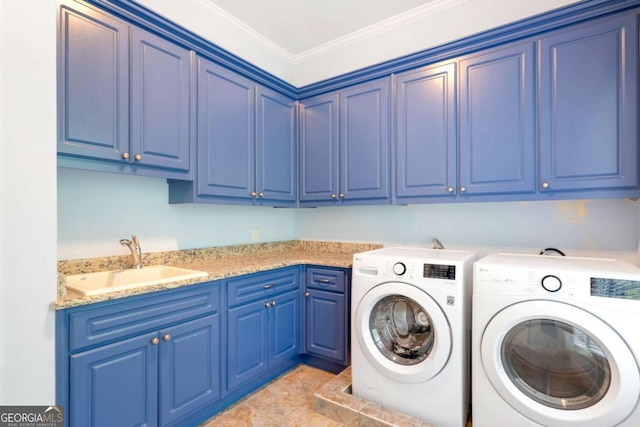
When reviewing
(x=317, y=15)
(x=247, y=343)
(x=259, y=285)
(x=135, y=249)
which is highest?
(x=317, y=15)

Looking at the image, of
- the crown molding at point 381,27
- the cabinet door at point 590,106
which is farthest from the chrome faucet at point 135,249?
the cabinet door at point 590,106

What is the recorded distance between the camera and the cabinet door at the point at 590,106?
1625 mm

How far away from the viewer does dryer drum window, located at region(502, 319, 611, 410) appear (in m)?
1.33

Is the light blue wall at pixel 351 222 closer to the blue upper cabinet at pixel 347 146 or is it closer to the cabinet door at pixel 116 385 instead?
the blue upper cabinet at pixel 347 146

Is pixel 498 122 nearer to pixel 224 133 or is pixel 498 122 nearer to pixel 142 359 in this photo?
pixel 224 133

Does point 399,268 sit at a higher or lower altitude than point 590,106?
lower

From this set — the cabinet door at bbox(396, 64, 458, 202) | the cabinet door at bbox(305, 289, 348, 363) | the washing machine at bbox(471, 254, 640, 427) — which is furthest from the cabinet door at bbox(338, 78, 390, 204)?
the washing machine at bbox(471, 254, 640, 427)

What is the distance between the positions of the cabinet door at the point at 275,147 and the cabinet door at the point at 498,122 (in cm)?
141

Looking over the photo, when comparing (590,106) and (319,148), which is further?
(319,148)

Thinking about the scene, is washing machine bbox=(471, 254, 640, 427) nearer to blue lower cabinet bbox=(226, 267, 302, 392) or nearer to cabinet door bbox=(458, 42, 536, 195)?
cabinet door bbox=(458, 42, 536, 195)

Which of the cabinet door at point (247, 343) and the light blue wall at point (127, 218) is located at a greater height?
the light blue wall at point (127, 218)

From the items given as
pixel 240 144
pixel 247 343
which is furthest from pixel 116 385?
pixel 240 144

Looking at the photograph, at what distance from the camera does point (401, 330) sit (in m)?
1.86

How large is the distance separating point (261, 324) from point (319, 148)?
4.98ft
